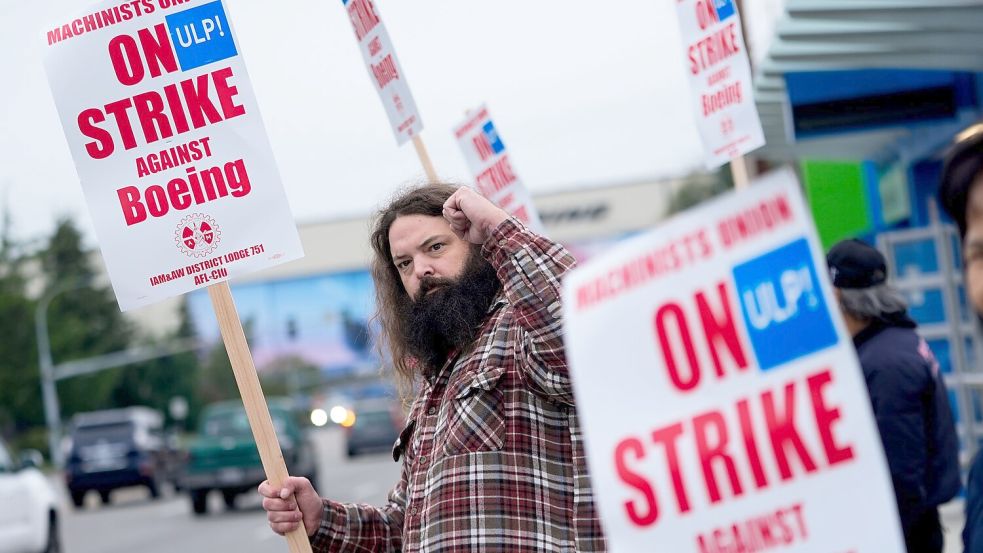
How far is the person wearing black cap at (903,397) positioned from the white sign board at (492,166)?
2.67 metres

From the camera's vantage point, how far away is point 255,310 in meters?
85.9

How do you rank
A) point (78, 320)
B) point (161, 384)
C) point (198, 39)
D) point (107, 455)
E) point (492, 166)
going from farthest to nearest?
point (161, 384)
point (78, 320)
point (107, 455)
point (492, 166)
point (198, 39)

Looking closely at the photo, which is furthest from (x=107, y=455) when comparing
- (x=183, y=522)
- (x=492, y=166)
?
(x=492, y=166)

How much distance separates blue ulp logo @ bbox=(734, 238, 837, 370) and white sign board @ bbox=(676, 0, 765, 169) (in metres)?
3.87

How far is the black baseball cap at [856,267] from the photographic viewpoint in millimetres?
4711

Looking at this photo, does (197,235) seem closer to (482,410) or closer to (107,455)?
(482,410)

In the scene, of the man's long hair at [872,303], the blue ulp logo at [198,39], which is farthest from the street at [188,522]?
the blue ulp logo at [198,39]

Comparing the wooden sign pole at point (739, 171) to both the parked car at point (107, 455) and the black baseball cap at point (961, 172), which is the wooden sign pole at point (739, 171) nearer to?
the black baseball cap at point (961, 172)

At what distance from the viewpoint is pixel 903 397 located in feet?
14.7

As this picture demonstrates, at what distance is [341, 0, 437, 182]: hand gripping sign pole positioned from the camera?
19.9 ft

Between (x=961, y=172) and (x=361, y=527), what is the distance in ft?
6.69

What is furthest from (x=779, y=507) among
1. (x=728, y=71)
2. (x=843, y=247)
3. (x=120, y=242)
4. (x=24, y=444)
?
(x=24, y=444)

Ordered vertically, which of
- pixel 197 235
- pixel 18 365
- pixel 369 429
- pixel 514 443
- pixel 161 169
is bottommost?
pixel 369 429

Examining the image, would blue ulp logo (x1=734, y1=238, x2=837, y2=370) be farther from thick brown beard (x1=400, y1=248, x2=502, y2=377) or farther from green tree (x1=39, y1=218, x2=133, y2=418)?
green tree (x1=39, y1=218, x2=133, y2=418)
